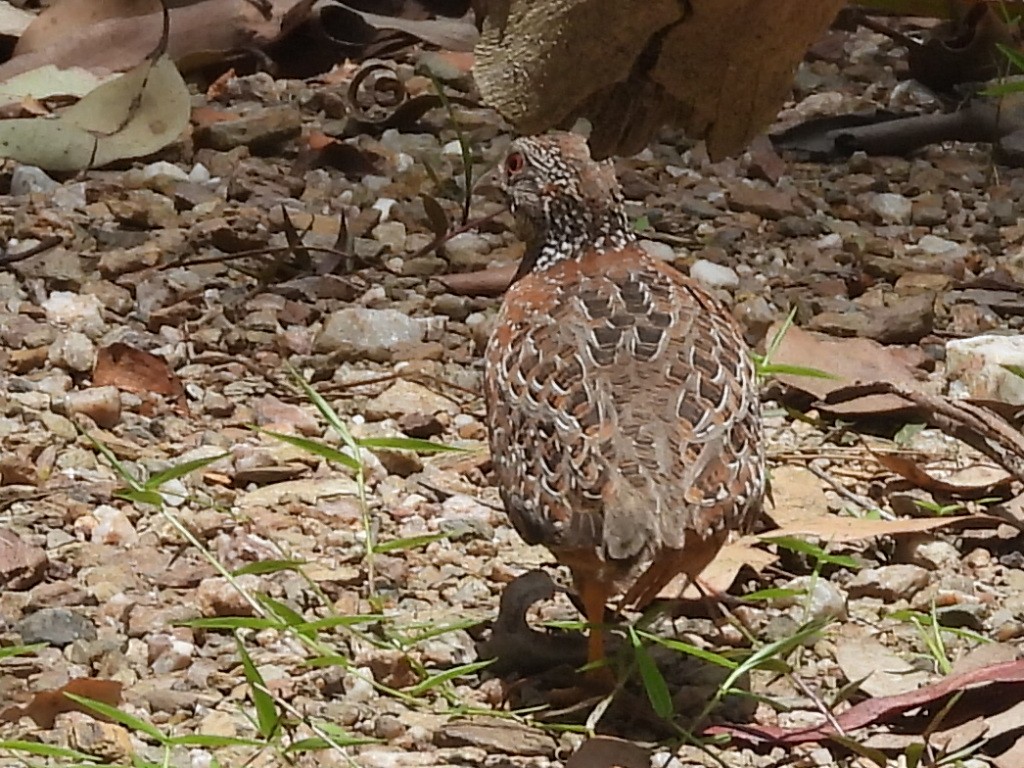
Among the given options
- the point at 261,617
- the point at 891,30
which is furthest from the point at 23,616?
the point at 891,30

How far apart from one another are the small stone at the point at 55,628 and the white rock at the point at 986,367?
217 centimetres

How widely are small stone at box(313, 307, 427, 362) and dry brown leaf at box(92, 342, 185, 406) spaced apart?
426 millimetres

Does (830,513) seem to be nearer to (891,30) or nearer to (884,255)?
(884,255)

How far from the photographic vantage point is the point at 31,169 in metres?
5.48

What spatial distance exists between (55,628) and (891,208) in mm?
3310

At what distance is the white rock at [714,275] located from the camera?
507 cm

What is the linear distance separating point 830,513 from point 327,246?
1.82 m

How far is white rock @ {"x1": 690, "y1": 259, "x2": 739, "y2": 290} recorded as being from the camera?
507 centimetres

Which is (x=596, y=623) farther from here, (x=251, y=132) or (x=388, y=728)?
(x=251, y=132)

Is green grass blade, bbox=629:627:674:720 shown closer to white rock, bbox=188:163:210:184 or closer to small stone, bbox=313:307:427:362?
small stone, bbox=313:307:427:362

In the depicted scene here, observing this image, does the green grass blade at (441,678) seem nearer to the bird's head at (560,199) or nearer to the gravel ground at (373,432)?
the gravel ground at (373,432)

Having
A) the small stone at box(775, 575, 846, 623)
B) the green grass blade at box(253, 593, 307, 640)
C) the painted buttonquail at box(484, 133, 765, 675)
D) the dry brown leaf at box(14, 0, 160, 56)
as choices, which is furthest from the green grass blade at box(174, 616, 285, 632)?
the dry brown leaf at box(14, 0, 160, 56)

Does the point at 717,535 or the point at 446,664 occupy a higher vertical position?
the point at 717,535

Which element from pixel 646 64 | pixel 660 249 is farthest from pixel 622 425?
pixel 660 249
